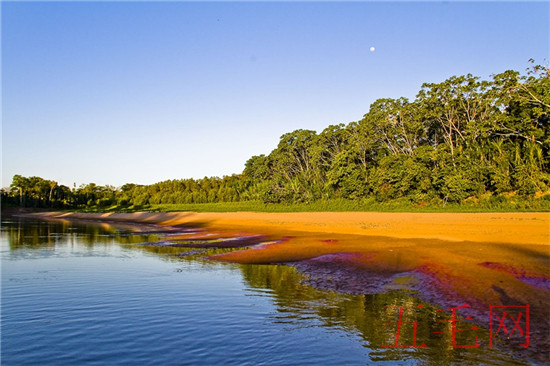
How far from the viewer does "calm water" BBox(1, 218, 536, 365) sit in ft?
19.8

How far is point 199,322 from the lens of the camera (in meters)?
7.74

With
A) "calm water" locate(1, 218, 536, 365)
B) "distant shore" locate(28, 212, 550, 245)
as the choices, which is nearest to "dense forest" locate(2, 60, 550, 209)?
"distant shore" locate(28, 212, 550, 245)

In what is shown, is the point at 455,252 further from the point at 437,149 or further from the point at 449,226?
the point at 437,149

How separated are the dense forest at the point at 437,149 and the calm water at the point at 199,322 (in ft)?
90.0

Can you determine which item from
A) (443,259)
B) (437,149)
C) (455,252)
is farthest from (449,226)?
(437,149)

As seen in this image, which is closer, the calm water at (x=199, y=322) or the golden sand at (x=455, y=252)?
the calm water at (x=199, y=322)

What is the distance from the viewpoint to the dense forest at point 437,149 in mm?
31359

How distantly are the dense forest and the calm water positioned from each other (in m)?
27.4

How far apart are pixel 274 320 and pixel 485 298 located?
17.4ft

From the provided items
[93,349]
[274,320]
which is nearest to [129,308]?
[93,349]

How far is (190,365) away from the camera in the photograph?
575cm

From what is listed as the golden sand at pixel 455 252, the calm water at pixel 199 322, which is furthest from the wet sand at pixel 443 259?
the calm water at pixel 199 322

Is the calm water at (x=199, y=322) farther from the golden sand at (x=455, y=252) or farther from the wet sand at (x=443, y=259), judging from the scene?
the golden sand at (x=455, y=252)

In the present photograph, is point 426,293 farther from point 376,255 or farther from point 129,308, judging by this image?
point 129,308
